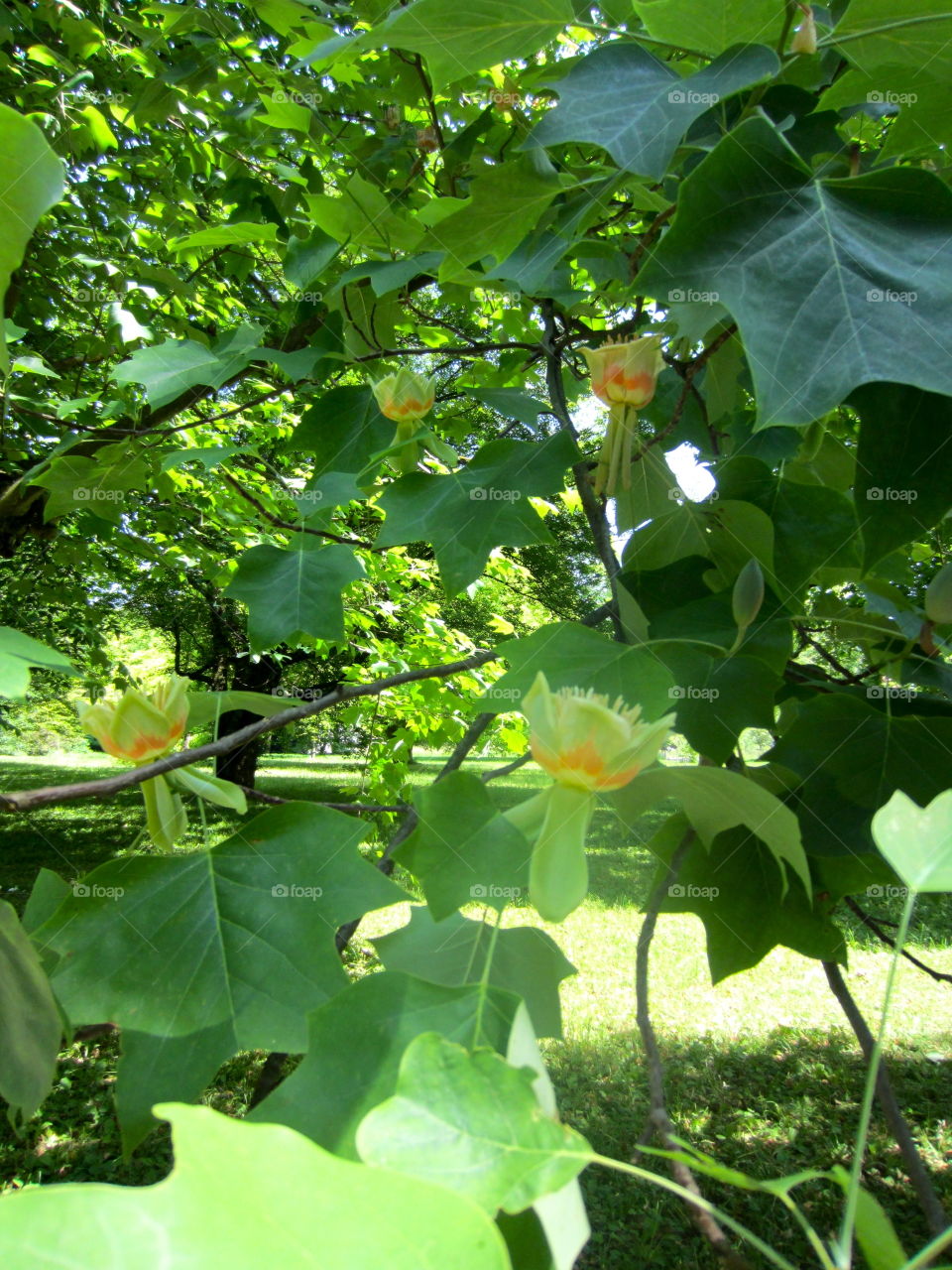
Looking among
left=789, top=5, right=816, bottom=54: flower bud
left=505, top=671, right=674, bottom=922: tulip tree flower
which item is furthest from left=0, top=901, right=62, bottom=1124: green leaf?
left=789, top=5, right=816, bottom=54: flower bud

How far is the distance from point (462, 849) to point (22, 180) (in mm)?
428

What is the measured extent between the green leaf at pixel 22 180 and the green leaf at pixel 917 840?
1.59ft

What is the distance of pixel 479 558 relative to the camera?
2.77 feet

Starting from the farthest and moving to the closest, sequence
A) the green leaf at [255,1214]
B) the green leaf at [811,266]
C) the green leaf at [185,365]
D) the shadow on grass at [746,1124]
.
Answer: the shadow on grass at [746,1124] < the green leaf at [185,365] < the green leaf at [811,266] < the green leaf at [255,1214]

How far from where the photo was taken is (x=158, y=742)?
61cm

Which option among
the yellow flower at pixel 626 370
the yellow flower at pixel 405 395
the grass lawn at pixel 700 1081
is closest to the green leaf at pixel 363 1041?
the yellow flower at pixel 626 370

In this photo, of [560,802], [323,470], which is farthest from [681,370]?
[560,802]

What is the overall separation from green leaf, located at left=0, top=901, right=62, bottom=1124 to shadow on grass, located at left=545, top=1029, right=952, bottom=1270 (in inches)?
88.3

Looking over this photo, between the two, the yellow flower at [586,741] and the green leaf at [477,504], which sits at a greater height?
the yellow flower at [586,741]

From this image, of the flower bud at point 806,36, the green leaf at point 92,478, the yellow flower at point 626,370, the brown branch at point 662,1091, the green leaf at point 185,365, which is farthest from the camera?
the green leaf at point 92,478

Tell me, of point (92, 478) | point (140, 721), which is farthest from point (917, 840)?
point (92, 478)

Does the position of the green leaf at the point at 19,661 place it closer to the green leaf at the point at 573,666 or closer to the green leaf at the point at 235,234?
the green leaf at the point at 573,666

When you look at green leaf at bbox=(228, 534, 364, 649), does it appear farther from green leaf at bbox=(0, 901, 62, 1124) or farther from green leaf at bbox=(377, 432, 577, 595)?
green leaf at bbox=(0, 901, 62, 1124)

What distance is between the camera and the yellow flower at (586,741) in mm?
429
